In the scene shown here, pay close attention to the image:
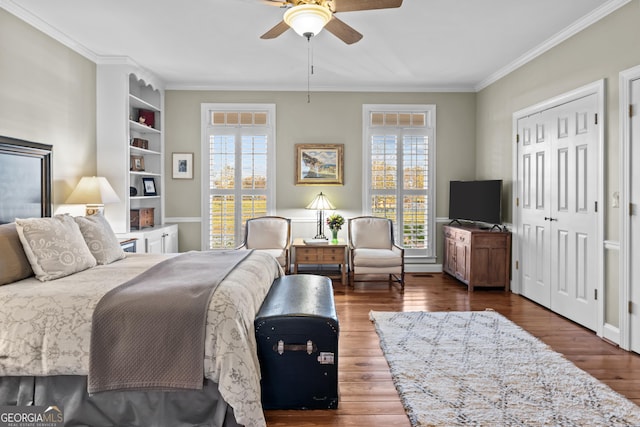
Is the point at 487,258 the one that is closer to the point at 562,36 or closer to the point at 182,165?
the point at 562,36

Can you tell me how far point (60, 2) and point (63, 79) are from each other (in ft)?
3.22

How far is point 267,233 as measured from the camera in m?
5.75

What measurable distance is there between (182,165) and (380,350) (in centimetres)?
424

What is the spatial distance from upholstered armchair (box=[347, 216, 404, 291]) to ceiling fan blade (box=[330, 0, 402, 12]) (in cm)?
330

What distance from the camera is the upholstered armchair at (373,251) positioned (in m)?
5.30

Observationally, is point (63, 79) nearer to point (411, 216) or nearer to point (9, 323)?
point (9, 323)

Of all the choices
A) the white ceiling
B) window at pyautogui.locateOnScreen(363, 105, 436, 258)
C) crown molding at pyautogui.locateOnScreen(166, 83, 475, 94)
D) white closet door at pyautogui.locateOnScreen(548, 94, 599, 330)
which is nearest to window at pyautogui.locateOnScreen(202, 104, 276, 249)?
crown molding at pyautogui.locateOnScreen(166, 83, 475, 94)

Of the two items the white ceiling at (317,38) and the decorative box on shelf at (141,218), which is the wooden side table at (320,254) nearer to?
the decorative box on shelf at (141,218)

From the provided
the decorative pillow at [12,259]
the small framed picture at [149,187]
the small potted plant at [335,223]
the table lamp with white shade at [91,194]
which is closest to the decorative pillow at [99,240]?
the decorative pillow at [12,259]

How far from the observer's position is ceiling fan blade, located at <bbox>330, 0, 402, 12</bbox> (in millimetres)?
2531

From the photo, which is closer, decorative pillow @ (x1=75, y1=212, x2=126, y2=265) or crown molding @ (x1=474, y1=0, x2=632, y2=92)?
decorative pillow @ (x1=75, y1=212, x2=126, y2=265)

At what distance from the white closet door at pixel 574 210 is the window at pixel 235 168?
3.74 meters

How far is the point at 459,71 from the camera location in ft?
17.8

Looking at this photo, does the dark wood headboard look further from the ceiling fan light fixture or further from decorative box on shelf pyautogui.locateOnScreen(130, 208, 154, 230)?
the ceiling fan light fixture
